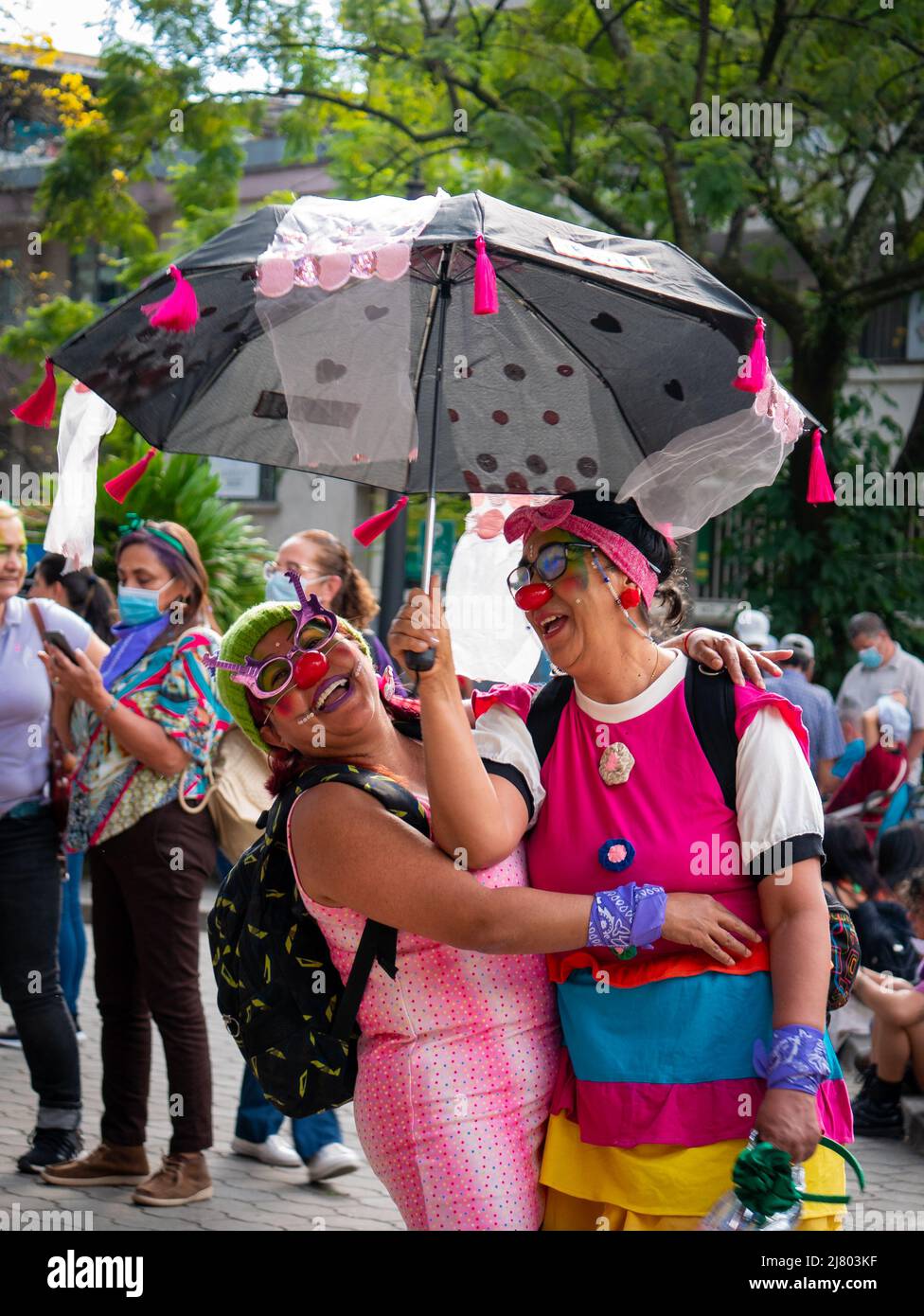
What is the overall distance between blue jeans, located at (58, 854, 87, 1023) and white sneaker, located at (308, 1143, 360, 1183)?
1.64 metres

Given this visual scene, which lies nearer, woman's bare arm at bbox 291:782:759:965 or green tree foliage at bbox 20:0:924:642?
woman's bare arm at bbox 291:782:759:965

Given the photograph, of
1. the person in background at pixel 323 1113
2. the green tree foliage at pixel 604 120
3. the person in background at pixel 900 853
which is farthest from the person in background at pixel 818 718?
the person in background at pixel 323 1113

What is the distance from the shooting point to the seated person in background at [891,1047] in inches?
246

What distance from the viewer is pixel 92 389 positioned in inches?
122

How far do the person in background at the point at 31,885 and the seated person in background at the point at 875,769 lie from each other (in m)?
5.41

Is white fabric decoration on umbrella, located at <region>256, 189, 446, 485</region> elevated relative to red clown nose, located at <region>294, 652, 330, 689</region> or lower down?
elevated

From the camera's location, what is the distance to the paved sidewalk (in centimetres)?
495

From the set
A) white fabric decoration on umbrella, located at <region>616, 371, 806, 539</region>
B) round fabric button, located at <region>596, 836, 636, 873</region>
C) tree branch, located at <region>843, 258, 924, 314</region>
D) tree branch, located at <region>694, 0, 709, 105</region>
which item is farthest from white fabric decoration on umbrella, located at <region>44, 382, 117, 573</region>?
tree branch, located at <region>843, 258, 924, 314</region>

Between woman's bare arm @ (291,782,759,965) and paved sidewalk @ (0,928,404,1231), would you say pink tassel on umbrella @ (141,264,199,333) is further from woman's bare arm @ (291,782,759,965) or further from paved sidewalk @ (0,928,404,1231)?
paved sidewalk @ (0,928,404,1231)

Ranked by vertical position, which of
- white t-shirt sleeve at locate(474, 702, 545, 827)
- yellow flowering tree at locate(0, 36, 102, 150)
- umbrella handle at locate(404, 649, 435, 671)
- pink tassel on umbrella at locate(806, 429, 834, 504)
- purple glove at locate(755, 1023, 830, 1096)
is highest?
yellow flowering tree at locate(0, 36, 102, 150)

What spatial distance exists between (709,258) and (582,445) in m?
9.77

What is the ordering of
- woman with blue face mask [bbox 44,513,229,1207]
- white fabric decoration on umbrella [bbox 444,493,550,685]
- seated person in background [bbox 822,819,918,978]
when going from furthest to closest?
seated person in background [bbox 822,819,918,978], woman with blue face mask [bbox 44,513,229,1207], white fabric decoration on umbrella [bbox 444,493,550,685]

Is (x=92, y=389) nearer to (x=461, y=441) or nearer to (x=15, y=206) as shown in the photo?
(x=461, y=441)

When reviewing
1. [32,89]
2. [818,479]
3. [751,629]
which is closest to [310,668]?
[818,479]
